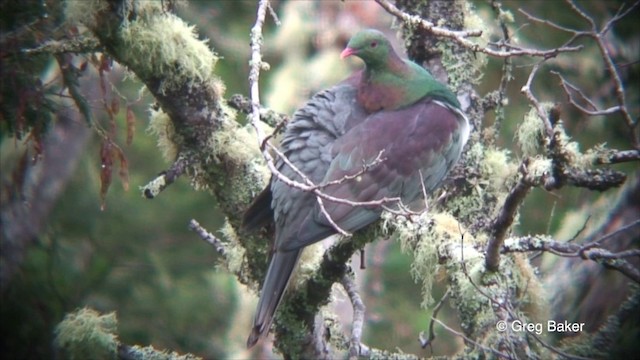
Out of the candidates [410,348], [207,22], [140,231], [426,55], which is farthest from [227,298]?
[426,55]

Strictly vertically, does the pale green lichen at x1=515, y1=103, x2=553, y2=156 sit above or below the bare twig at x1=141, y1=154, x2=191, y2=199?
above

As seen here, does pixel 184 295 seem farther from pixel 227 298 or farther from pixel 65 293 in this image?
pixel 65 293

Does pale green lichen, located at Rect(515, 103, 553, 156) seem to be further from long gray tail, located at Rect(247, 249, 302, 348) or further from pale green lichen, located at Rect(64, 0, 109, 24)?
pale green lichen, located at Rect(64, 0, 109, 24)

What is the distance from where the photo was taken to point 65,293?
14.8ft

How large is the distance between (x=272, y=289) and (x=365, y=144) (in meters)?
0.79

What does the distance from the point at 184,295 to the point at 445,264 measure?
2.89 meters

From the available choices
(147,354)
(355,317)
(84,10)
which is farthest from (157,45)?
(355,317)

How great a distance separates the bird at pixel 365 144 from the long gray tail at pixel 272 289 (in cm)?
1

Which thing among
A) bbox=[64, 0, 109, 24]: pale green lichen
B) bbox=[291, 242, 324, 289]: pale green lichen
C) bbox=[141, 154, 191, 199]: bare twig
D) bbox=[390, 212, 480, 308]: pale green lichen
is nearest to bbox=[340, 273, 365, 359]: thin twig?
bbox=[291, 242, 324, 289]: pale green lichen

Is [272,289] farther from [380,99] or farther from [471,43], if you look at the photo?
[471,43]

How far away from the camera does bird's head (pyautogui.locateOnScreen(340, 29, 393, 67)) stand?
4555 mm

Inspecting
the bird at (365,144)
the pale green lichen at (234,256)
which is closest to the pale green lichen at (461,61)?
the bird at (365,144)

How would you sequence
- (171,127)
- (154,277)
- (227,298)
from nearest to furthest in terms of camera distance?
1. (171,127)
2. (154,277)
3. (227,298)

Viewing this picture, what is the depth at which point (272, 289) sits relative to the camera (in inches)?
159
